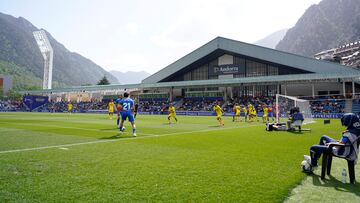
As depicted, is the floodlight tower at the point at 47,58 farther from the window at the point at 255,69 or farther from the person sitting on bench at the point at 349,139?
the person sitting on bench at the point at 349,139

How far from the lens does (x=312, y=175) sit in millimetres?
5582

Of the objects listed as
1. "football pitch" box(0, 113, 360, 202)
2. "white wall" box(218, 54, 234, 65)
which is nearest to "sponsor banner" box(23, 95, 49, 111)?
"white wall" box(218, 54, 234, 65)

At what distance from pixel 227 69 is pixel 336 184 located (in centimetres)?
5545

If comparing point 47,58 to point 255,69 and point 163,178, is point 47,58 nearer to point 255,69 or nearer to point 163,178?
point 255,69

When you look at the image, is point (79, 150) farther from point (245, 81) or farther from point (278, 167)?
point (245, 81)

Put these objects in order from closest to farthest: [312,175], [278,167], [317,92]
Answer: [312,175]
[278,167]
[317,92]

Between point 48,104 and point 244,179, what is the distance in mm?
84859

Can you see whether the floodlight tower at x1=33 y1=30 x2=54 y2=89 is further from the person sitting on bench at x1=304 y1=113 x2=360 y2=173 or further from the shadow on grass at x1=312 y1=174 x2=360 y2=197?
the person sitting on bench at x1=304 y1=113 x2=360 y2=173

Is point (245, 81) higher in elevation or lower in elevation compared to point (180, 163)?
higher

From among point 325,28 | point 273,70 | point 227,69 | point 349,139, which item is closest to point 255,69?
point 273,70

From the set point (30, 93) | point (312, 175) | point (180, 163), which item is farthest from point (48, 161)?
point (30, 93)

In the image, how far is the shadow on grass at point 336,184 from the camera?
4.53 metres

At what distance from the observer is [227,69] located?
59.1 m

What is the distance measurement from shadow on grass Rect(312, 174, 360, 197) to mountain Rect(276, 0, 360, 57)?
155188 mm
